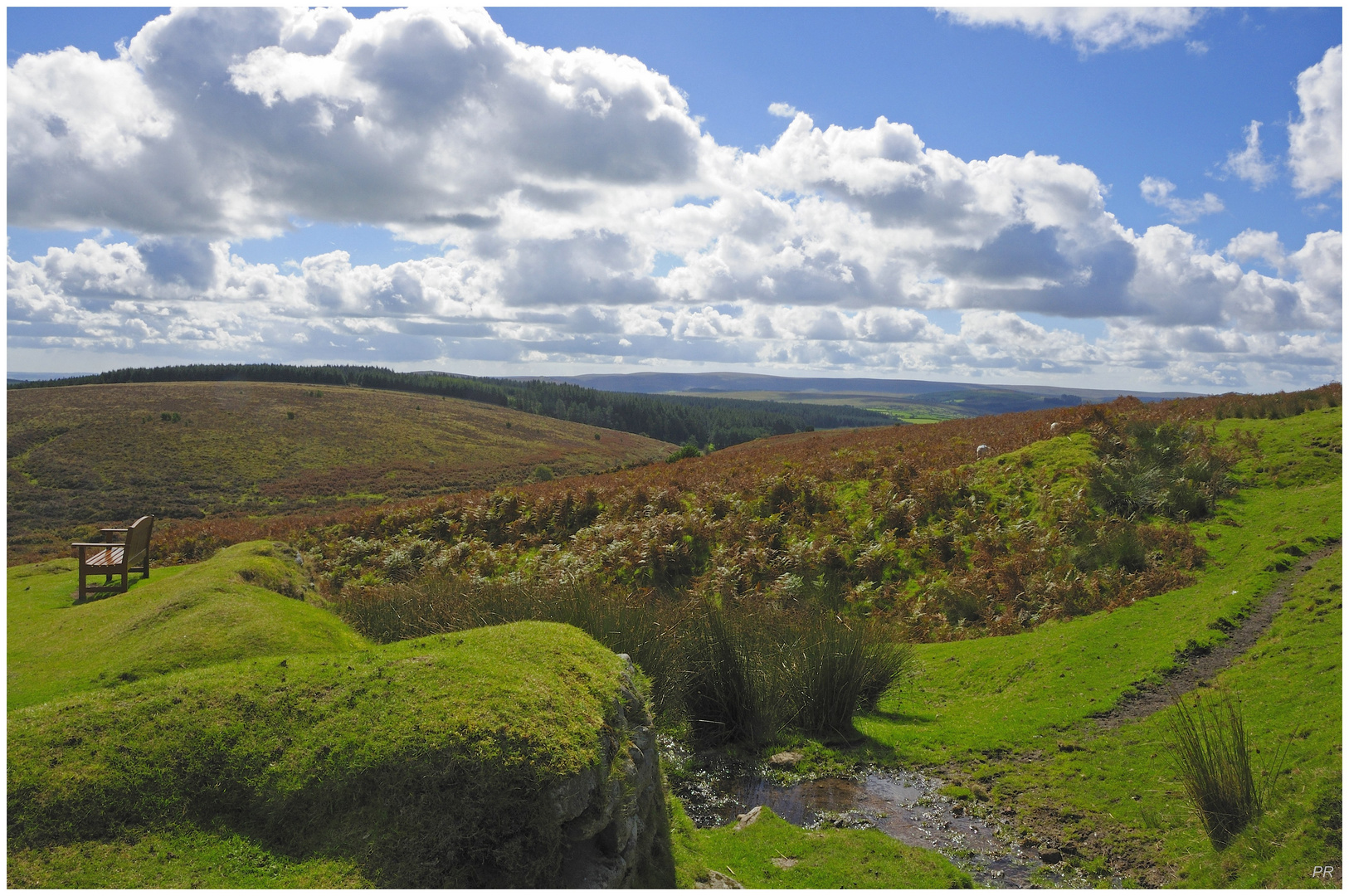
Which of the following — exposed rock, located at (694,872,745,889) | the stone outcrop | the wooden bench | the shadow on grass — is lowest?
the shadow on grass

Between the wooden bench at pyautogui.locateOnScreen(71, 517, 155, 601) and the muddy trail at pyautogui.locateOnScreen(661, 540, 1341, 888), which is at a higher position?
the wooden bench at pyautogui.locateOnScreen(71, 517, 155, 601)

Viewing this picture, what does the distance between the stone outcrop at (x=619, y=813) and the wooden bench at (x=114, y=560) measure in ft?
25.3

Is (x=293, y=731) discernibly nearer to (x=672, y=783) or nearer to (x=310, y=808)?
(x=310, y=808)

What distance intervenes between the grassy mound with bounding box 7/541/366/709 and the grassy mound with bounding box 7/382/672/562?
67.5 ft

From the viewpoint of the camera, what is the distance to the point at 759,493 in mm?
19781

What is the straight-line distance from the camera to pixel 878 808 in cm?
729

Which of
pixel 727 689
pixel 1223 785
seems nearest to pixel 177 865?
pixel 727 689

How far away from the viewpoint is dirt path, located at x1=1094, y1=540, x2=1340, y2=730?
332 inches

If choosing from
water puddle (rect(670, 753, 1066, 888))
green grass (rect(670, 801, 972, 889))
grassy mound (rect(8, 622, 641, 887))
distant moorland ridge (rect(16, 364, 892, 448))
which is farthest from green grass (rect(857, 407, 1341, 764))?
distant moorland ridge (rect(16, 364, 892, 448))

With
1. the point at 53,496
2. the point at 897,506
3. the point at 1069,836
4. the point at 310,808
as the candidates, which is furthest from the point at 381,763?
the point at 53,496

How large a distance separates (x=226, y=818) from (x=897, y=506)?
15.7 metres

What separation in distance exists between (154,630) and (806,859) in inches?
259

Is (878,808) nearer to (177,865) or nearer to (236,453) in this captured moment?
(177,865)

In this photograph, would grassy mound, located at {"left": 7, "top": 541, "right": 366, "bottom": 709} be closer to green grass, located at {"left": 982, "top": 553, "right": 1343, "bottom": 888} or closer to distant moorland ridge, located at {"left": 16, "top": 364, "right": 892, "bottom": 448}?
green grass, located at {"left": 982, "top": 553, "right": 1343, "bottom": 888}
